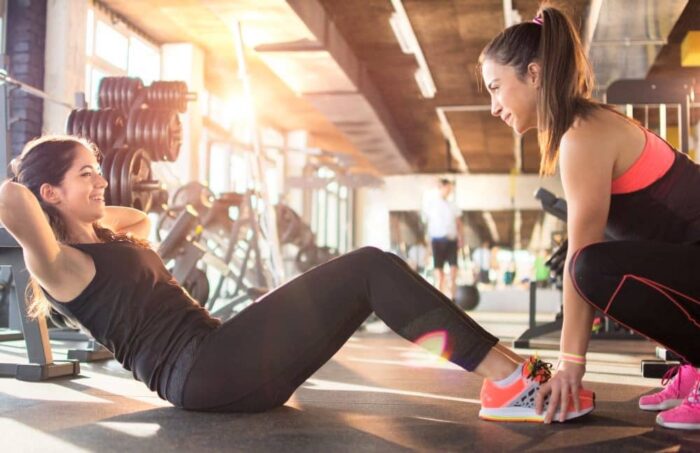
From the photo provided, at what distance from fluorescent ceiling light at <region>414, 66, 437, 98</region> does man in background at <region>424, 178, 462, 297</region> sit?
153 centimetres

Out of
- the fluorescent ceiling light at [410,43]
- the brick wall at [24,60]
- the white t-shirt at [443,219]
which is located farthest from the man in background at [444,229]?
the brick wall at [24,60]

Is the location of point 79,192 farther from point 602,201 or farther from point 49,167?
point 602,201

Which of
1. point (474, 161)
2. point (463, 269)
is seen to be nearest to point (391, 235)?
point (474, 161)

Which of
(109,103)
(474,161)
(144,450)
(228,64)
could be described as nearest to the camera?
(144,450)

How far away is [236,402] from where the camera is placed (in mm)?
1873

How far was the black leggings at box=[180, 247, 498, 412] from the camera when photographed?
172cm

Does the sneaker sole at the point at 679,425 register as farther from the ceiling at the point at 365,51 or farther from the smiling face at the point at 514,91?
the ceiling at the point at 365,51

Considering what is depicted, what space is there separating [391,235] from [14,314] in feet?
38.1

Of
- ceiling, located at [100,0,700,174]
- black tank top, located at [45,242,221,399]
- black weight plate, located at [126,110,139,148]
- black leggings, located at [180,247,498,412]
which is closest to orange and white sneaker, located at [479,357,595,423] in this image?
black leggings, located at [180,247,498,412]

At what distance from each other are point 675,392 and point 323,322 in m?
0.94

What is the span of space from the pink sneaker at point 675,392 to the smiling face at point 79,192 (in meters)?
1.49

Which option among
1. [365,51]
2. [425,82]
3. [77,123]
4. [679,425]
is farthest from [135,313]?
[425,82]

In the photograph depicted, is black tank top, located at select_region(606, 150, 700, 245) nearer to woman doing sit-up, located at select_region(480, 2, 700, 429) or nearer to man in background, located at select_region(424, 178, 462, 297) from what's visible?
woman doing sit-up, located at select_region(480, 2, 700, 429)

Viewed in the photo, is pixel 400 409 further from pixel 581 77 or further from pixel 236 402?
pixel 581 77
